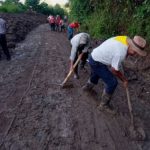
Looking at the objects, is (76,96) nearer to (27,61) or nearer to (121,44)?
(121,44)

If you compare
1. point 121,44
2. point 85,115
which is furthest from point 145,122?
point 121,44

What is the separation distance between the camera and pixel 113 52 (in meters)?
6.72

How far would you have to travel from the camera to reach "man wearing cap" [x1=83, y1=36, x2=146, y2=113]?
21.3 ft

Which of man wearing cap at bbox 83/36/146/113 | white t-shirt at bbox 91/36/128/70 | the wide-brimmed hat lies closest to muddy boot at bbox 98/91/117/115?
man wearing cap at bbox 83/36/146/113

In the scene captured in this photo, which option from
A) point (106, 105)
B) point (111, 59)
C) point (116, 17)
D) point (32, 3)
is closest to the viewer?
point (111, 59)

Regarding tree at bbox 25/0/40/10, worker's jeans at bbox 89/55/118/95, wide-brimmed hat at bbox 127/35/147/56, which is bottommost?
tree at bbox 25/0/40/10

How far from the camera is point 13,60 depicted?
1328 centimetres

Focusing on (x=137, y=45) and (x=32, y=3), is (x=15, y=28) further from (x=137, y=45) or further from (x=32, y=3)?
(x=32, y=3)

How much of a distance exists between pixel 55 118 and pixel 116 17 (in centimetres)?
1046

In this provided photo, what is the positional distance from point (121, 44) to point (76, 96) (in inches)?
99.6

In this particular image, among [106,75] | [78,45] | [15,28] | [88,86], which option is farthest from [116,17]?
[106,75]

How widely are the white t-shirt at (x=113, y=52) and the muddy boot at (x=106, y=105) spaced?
770mm

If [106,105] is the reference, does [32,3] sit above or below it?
below

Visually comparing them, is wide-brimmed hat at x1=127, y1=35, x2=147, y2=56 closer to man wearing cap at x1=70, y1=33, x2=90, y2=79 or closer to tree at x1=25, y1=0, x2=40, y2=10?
man wearing cap at x1=70, y1=33, x2=90, y2=79
